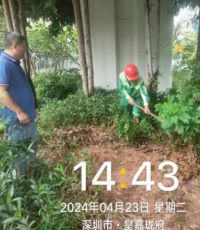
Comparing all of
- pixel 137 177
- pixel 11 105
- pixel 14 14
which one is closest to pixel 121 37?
pixel 14 14

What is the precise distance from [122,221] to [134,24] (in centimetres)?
328

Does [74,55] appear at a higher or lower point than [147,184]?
higher

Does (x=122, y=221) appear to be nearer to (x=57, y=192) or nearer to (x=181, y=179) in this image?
(x=57, y=192)

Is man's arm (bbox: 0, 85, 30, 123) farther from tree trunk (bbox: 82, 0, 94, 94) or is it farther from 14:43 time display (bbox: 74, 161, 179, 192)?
tree trunk (bbox: 82, 0, 94, 94)

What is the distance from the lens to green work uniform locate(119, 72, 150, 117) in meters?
2.37

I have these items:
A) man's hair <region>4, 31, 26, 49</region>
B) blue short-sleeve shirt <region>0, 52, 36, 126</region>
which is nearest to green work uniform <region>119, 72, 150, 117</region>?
blue short-sleeve shirt <region>0, 52, 36, 126</region>

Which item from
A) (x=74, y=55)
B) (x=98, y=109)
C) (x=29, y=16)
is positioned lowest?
(x=98, y=109)

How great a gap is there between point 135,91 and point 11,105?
49.8 inches

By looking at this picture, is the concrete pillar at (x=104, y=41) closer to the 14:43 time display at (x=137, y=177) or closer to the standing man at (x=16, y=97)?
the standing man at (x=16, y=97)

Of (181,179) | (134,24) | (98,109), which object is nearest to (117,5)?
(134,24)

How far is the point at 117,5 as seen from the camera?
3863 millimetres

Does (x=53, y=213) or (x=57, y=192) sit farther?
(x=57, y=192)

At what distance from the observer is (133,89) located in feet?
8.01

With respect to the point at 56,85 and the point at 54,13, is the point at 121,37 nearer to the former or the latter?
the point at 54,13
